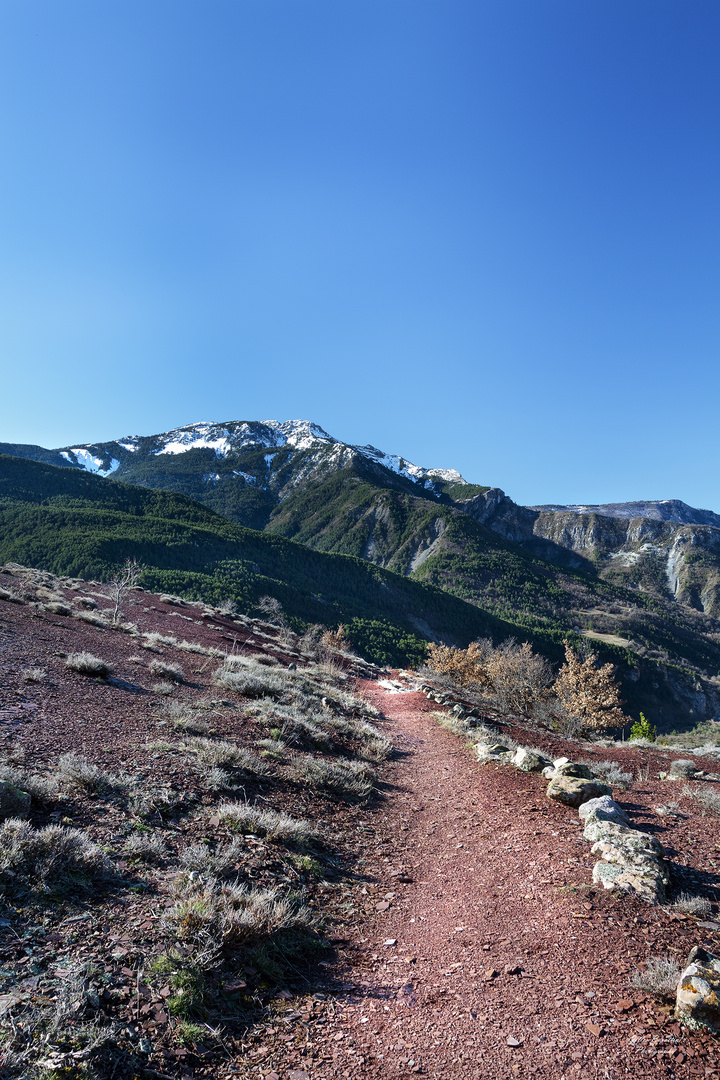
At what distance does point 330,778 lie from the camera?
9.29 metres

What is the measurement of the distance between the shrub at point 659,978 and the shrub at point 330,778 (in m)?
5.74

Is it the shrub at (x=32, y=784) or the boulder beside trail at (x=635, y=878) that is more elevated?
the boulder beside trail at (x=635, y=878)

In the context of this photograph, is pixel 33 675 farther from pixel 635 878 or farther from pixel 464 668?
pixel 464 668

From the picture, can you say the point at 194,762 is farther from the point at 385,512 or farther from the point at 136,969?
the point at 385,512

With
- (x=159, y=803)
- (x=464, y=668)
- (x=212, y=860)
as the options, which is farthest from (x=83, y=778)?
(x=464, y=668)

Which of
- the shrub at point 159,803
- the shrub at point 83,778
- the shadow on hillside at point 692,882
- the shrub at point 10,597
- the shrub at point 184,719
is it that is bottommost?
the shrub at point 184,719

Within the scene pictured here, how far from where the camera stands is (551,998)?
418 cm

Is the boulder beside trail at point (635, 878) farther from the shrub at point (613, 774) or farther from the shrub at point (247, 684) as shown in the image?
the shrub at point (247, 684)

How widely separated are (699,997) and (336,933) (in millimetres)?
3441

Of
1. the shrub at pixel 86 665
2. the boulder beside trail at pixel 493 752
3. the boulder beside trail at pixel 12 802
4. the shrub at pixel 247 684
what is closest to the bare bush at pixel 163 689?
the shrub at pixel 86 665

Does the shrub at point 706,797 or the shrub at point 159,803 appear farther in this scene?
the shrub at point 706,797

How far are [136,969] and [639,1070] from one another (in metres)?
3.88

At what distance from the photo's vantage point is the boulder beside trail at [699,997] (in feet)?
12.1

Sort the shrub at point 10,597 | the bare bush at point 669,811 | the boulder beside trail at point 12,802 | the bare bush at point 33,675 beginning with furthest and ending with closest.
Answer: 1. the shrub at point 10,597
2. the bare bush at point 33,675
3. the bare bush at point 669,811
4. the boulder beside trail at point 12,802
